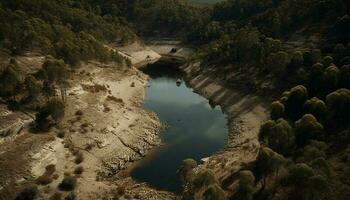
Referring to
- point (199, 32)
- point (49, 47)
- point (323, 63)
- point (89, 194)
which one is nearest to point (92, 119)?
point (89, 194)

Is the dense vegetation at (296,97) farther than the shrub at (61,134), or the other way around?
the shrub at (61,134)

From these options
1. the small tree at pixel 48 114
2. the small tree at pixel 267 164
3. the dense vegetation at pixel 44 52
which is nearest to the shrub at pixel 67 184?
the small tree at pixel 48 114

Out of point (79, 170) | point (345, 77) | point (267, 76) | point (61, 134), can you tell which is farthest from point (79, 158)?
point (267, 76)

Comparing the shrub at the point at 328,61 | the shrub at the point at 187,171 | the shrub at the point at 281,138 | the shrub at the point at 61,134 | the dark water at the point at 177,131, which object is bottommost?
the dark water at the point at 177,131

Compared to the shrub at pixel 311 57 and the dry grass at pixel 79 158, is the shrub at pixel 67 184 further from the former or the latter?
the shrub at pixel 311 57

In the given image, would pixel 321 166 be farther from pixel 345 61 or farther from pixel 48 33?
pixel 48 33

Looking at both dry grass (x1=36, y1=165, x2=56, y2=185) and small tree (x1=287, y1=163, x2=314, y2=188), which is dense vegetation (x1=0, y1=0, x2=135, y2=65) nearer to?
dry grass (x1=36, y1=165, x2=56, y2=185)

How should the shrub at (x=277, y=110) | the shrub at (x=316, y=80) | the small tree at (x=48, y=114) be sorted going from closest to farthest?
the shrub at (x=277, y=110)
the small tree at (x=48, y=114)
the shrub at (x=316, y=80)
